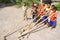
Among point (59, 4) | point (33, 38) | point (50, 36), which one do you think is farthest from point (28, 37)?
point (59, 4)

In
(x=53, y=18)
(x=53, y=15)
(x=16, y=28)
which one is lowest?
(x=16, y=28)

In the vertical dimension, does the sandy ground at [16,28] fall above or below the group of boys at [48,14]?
below

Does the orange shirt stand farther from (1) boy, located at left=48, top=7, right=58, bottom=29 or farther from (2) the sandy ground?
(2) the sandy ground

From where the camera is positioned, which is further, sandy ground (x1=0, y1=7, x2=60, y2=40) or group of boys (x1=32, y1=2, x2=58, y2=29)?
group of boys (x1=32, y1=2, x2=58, y2=29)

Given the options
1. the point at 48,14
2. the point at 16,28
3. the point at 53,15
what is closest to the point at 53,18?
the point at 53,15

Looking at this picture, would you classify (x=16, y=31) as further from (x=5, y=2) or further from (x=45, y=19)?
(x=5, y=2)

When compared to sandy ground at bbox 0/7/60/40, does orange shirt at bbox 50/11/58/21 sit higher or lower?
higher

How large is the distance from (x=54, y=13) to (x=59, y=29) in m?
0.96

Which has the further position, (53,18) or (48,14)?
(48,14)

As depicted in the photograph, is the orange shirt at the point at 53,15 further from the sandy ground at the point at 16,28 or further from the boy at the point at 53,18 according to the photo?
the sandy ground at the point at 16,28

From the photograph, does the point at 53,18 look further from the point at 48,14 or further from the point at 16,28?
the point at 16,28

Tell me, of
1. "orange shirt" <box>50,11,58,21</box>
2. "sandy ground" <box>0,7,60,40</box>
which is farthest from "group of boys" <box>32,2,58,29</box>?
"sandy ground" <box>0,7,60,40</box>

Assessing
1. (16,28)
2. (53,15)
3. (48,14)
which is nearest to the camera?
(53,15)

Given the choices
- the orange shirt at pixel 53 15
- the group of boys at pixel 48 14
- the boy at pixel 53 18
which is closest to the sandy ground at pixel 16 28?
the boy at pixel 53 18
